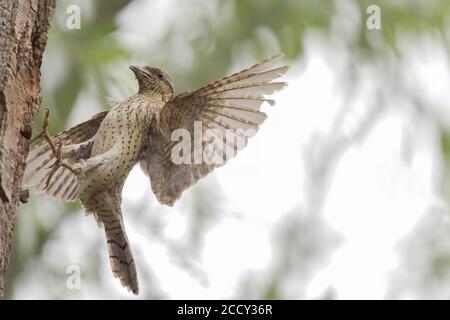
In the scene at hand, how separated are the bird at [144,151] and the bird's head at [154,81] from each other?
37 centimetres

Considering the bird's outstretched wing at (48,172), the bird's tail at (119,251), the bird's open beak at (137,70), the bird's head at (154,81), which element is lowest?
the bird's tail at (119,251)

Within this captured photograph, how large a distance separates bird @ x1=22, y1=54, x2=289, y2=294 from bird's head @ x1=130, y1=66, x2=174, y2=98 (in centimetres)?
37

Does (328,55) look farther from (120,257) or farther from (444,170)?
(120,257)

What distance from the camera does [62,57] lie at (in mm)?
7867

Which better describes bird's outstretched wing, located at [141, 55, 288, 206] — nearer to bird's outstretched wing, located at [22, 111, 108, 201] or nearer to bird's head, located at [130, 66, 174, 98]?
bird's outstretched wing, located at [22, 111, 108, 201]

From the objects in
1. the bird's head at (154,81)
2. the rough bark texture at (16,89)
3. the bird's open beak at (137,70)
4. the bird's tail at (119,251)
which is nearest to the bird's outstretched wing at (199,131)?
the bird's tail at (119,251)

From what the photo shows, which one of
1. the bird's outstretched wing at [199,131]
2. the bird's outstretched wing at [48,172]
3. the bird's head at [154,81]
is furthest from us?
the bird's head at [154,81]

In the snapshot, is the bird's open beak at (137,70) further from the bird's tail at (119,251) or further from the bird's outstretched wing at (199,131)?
the bird's tail at (119,251)

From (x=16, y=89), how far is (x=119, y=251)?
5.09 ft

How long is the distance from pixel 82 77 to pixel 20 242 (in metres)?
1.38

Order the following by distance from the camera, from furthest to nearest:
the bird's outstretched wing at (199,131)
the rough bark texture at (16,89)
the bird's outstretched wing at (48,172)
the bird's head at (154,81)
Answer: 1. the bird's head at (154,81)
2. the bird's outstretched wing at (48,172)
3. the bird's outstretched wing at (199,131)
4. the rough bark texture at (16,89)

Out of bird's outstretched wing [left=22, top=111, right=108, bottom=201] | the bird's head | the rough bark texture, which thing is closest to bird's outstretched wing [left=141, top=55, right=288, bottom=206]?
bird's outstretched wing [left=22, top=111, right=108, bottom=201]

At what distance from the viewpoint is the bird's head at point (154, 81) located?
19.1 ft

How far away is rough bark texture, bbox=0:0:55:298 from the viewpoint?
12.3ft
